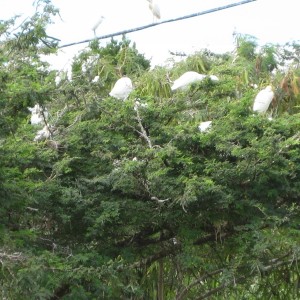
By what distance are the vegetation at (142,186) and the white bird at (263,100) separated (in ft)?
0.70

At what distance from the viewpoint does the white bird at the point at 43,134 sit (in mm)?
5527

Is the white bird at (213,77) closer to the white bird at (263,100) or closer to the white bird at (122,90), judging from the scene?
the white bird at (263,100)

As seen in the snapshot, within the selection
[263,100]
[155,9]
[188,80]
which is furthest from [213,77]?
[155,9]

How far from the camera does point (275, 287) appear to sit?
5.97 meters

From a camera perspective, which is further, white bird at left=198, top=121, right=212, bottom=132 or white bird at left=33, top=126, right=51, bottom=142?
white bird at left=33, top=126, right=51, bottom=142

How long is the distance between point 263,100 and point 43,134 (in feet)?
5.27

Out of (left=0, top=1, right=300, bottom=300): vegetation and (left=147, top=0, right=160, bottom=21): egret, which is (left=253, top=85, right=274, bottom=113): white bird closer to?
(left=0, top=1, right=300, bottom=300): vegetation

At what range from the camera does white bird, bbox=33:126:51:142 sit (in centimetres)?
553

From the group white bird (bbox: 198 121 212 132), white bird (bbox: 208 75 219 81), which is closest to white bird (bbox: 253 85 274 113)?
white bird (bbox: 208 75 219 81)

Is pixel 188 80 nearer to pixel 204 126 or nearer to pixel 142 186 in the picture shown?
pixel 204 126

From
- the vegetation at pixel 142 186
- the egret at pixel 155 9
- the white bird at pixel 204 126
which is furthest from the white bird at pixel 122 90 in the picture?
the egret at pixel 155 9

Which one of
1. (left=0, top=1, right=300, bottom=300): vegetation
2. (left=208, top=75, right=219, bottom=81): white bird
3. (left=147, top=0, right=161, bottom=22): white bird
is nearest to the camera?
(left=0, top=1, right=300, bottom=300): vegetation

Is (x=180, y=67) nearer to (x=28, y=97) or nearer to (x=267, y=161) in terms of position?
(x=267, y=161)

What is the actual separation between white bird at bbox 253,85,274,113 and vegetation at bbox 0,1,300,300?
0.21 metres
